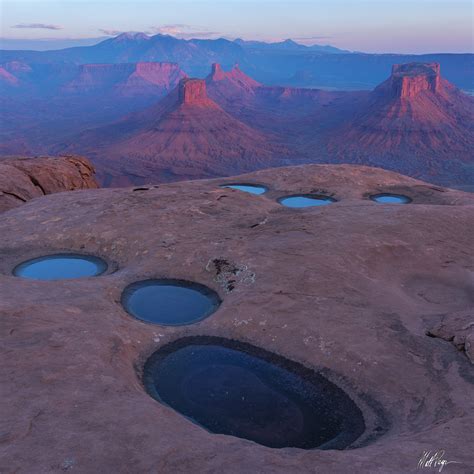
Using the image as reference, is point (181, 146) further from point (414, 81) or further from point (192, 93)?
point (414, 81)

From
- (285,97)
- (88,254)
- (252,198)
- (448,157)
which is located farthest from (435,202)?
(285,97)

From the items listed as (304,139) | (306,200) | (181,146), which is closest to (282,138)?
(304,139)

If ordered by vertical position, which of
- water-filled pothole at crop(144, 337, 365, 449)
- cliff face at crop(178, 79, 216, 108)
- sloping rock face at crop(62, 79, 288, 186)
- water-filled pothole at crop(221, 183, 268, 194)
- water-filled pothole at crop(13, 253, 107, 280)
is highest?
cliff face at crop(178, 79, 216, 108)

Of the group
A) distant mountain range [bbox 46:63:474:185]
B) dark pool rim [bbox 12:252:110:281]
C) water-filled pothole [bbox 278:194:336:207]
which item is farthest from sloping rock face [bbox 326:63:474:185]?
dark pool rim [bbox 12:252:110:281]

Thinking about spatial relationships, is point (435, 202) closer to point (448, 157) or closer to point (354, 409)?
point (354, 409)

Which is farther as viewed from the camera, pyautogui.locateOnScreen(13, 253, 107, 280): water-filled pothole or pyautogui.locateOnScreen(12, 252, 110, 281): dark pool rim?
pyautogui.locateOnScreen(12, 252, 110, 281): dark pool rim
